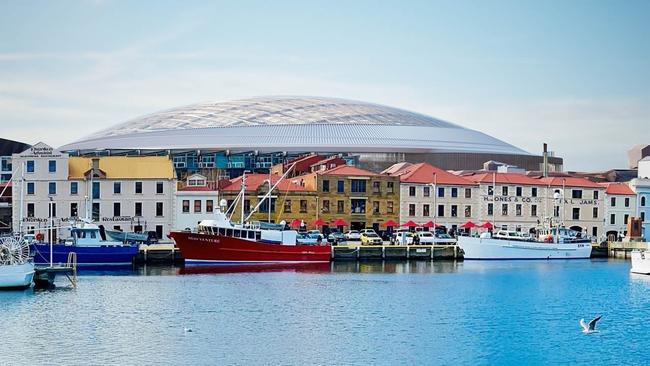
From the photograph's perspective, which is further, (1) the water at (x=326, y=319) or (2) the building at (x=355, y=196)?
(2) the building at (x=355, y=196)

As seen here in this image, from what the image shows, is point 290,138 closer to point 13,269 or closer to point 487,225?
point 487,225

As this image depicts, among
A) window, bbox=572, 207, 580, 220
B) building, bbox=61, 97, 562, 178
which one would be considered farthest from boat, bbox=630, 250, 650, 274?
building, bbox=61, 97, 562, 178

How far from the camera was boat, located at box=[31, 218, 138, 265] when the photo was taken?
69.4 metres

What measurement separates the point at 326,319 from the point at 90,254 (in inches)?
1157

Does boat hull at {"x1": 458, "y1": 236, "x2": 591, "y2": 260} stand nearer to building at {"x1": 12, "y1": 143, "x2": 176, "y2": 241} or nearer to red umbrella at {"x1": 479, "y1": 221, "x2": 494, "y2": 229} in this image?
red umbrella at {"x1": 479, "y1": 221, "x2": 494, "y2": 229}

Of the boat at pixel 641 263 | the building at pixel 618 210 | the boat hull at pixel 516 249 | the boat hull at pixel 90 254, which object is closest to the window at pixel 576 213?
the building at pixel 618 210

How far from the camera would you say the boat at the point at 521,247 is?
3206 inches

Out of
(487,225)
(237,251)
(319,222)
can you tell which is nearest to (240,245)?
(237,251)

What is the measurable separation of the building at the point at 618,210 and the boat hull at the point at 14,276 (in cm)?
6363

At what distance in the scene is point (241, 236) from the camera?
74562 mm

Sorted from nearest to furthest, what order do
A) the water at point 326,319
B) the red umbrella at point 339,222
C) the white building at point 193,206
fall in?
1. the water at point 326,319
2. the white building at point 193,206
3. the red umbrella at point 339,222

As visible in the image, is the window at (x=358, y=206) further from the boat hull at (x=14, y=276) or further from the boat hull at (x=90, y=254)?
the boat hull at (x=14, y=276)

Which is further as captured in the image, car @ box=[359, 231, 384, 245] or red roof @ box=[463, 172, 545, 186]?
red roof @ box=[463, 172, 545, 186]

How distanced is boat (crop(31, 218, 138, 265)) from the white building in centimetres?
1600
